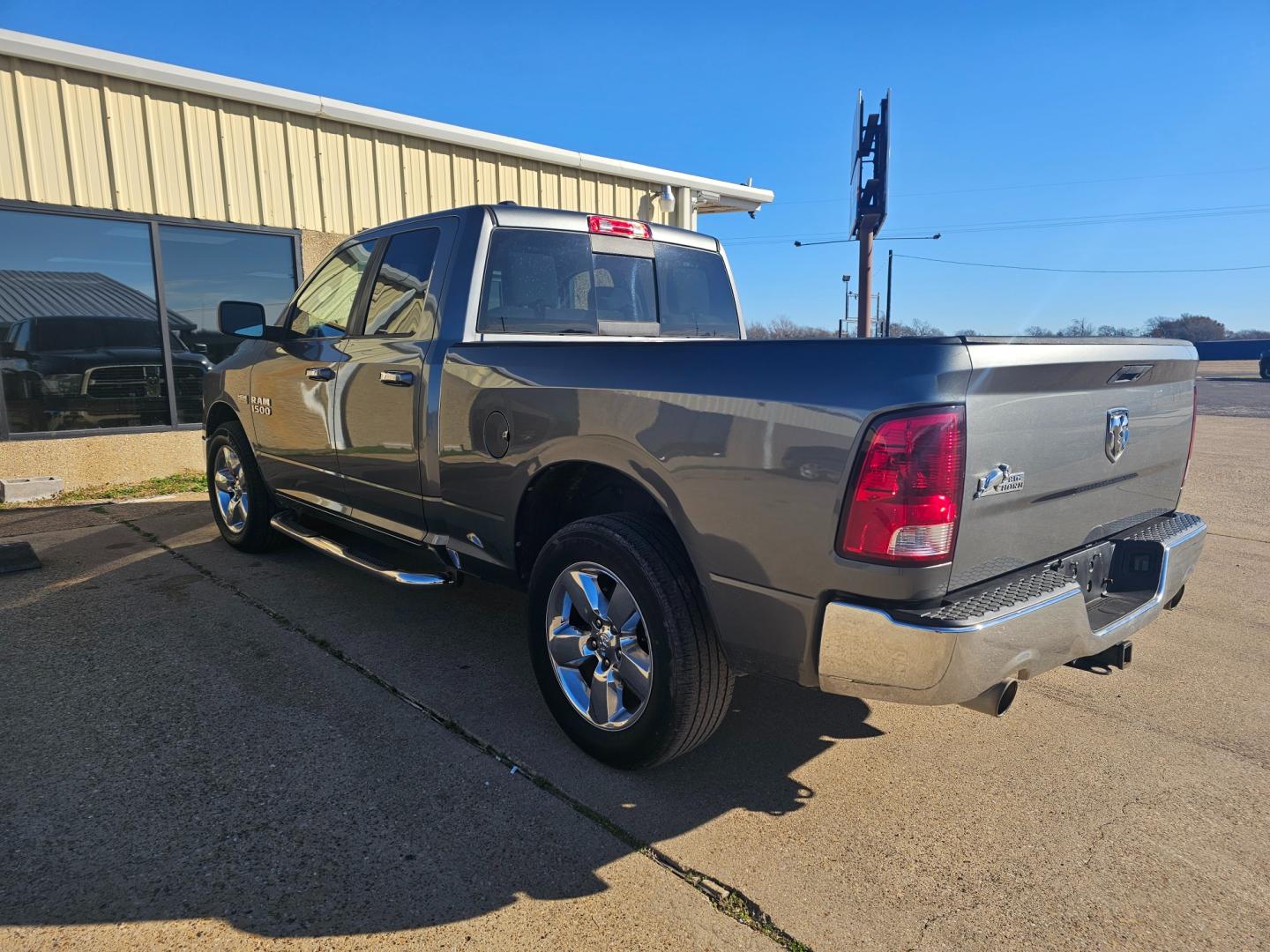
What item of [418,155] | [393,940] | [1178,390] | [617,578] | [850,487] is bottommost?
[393,940]

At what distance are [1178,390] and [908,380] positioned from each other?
1639mm

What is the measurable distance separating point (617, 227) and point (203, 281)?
6.25 m

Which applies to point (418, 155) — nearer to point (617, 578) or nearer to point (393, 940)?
point (617, 578)

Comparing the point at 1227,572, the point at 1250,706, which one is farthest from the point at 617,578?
the point at 1227,572

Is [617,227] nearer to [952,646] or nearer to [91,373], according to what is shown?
[952,646]

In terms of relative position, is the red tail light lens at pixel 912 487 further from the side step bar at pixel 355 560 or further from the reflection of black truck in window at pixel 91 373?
the reflection of black truck in window at pixel 91 373

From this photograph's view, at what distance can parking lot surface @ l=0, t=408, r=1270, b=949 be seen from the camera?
82.2 inches

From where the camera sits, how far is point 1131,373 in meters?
2.62

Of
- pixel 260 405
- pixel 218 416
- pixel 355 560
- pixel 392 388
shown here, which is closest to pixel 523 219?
pixel 392 388

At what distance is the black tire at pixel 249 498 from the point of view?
523 cm

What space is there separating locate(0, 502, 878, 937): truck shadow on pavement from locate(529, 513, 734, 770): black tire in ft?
0.62

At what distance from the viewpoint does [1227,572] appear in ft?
17.0

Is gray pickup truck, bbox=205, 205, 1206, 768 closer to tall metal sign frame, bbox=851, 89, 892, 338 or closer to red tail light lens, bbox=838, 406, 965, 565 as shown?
red tail light lens, bbox=838, 406, 965, 565

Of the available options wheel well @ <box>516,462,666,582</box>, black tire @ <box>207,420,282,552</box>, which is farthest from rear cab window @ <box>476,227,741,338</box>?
black tire @ <box>207,420,282,552</box>
